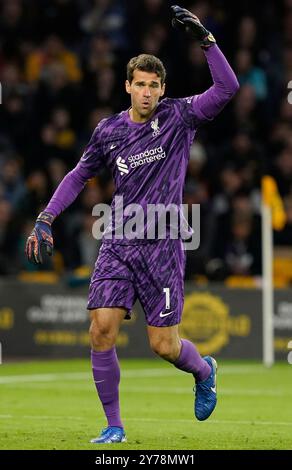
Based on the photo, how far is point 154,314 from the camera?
8.87 metres

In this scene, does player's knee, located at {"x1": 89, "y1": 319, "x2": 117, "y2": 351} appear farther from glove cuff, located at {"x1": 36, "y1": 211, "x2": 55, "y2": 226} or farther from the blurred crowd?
the blurred crowd

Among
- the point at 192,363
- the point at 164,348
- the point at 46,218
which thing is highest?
the point at 46,218

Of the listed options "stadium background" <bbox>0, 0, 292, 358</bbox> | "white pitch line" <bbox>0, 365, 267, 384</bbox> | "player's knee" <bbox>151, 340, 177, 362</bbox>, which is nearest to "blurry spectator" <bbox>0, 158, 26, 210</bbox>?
"stadium background" <bbox>0, 0, 292, 358</bbox>

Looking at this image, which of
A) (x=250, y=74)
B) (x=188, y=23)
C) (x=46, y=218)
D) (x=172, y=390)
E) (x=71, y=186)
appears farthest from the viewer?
(x=250, y=74)

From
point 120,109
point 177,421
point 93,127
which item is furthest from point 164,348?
point 120,109

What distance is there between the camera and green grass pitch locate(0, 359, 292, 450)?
8891mm

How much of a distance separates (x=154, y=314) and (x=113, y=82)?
432 inches

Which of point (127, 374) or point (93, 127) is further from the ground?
point (93, 127)

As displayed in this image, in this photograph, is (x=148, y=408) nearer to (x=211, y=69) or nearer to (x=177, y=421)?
(x=177, y=421)

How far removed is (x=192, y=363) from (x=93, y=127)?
10348mm

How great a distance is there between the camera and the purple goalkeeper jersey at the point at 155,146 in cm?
886

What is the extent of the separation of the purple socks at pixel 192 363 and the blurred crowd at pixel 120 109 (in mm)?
8013

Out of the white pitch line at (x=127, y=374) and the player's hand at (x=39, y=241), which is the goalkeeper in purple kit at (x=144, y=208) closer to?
the player's hand at (x=39, y=241)

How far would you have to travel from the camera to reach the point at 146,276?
888 centimetres
